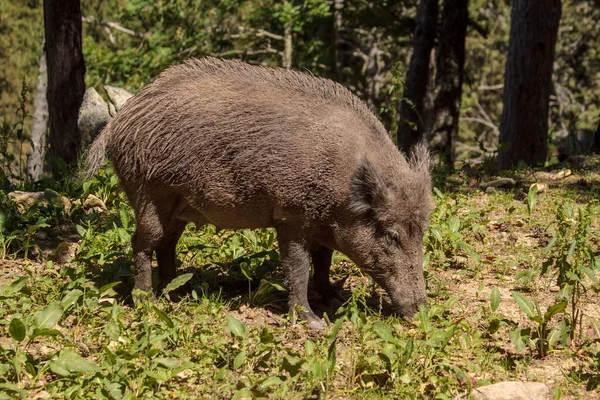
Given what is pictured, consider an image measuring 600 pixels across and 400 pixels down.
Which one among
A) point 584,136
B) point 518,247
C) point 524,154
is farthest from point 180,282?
point 584,136

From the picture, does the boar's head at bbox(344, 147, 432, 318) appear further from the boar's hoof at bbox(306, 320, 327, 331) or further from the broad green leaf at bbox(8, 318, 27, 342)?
the broad green leaf at bbox(8, 318, 27, 342)

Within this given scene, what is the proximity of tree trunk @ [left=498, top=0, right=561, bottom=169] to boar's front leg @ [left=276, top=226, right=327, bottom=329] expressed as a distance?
16.5ft

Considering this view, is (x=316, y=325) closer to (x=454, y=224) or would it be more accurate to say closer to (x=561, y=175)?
(x=454, y=224)

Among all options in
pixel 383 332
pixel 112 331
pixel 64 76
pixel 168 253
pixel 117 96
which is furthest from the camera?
pixel 117 96

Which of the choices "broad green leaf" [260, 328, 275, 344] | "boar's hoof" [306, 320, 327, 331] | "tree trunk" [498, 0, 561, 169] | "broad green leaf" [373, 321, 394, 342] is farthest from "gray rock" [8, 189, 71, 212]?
"tree trunk" [498, 0, 561, 169]

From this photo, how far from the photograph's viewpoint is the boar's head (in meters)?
5.04

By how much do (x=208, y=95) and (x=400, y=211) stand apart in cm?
153

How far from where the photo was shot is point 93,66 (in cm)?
1570

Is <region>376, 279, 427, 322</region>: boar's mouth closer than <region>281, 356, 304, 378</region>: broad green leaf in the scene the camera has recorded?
No

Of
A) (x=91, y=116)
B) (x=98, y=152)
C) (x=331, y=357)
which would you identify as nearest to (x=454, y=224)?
(x=331, y=357)

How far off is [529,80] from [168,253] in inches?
232

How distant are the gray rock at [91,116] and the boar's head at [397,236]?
15.4ft

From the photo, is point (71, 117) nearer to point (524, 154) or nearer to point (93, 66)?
point (524, 154)

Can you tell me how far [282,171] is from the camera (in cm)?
497
